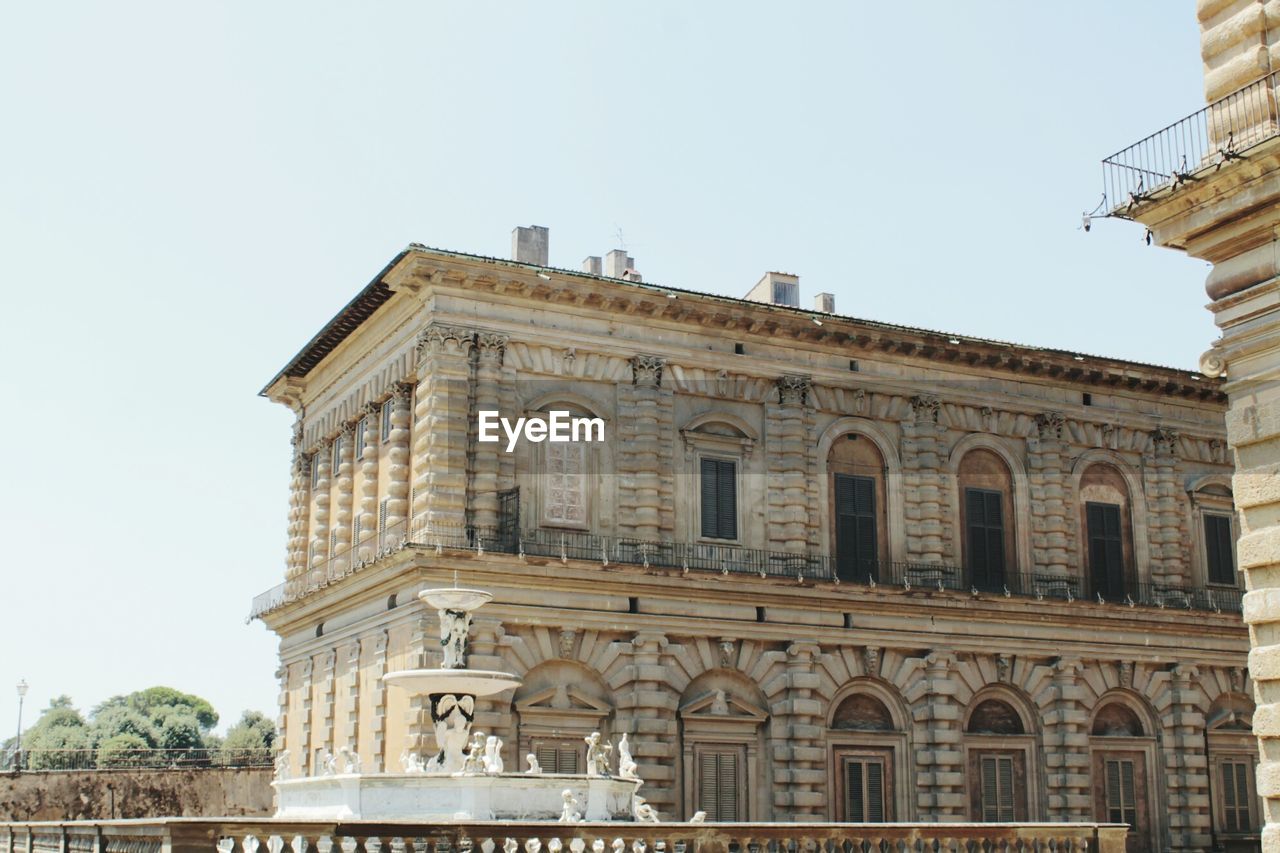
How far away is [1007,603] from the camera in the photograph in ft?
109

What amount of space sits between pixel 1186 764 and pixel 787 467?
38.6ft

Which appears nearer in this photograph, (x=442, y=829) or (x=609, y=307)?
(x=442, y=829)

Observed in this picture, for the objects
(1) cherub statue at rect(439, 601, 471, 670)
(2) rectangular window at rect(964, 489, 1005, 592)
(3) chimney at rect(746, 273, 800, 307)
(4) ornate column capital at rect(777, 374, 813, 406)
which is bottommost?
(1) cherub statue at rect(439, 601, 471, 670)

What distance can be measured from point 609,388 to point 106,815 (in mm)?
22876

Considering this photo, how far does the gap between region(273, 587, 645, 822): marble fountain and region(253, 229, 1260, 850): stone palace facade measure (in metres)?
7.82

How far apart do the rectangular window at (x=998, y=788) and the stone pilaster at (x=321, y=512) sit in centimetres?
1546

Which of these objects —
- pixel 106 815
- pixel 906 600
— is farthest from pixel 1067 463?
pixel 106 815

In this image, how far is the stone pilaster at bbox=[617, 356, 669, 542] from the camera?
30.3m

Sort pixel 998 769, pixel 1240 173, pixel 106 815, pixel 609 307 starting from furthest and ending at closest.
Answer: pixel 106 815, pixel 998 769, pixel 609 307, pixel 1240 173

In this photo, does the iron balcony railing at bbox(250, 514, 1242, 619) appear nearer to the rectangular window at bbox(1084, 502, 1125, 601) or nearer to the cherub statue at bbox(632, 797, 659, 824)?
the rectangular window at bbox(1084, 502, 1125, 601)

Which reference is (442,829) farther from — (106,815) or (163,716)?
(163,716)

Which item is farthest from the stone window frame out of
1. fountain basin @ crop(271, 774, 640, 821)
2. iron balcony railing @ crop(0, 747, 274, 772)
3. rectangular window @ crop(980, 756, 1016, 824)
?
iron balcony railing @ crop(0, 747, 274, 772)

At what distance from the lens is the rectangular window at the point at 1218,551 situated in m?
36.8

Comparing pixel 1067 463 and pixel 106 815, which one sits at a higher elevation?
pixel 1067 463
